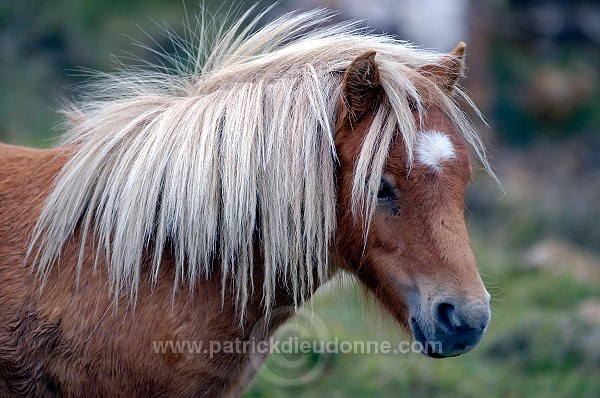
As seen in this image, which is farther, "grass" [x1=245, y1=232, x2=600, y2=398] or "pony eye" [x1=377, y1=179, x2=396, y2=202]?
"grass" [x1=245, y1=232, x2=600, y2=398]

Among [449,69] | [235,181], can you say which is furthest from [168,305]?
[449,69]

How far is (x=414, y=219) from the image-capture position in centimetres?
261

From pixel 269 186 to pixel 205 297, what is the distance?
0.47 m

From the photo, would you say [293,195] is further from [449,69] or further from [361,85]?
[449,69]

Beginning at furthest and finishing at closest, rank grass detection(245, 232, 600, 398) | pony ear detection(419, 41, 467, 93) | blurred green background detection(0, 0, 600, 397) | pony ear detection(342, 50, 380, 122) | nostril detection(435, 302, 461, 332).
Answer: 1. blurred green background detection(0, 0, 600, 397)
2. grass detection(245, 232, 600, 398)
3. pony ear detection(419, 41, 467, 93)
4. pony ear detection(342, 50, 380, 122)
5. nostril detection(435, 302, 461, 332)

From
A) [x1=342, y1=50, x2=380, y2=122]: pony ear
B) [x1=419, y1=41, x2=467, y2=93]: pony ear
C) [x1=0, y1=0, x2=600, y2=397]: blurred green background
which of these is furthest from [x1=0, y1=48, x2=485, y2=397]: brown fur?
[x1=0, y1=0, x2=600, y2=397]: blurred green background

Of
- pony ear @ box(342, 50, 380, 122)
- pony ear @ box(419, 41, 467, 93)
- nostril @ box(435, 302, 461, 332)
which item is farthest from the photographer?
pony ear @ box(419, 41, 467, 93)

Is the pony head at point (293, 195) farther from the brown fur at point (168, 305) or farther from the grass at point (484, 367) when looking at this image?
the grass at point (484, 367)

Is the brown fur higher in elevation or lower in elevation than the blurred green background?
higher

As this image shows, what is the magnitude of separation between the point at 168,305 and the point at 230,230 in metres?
0.35

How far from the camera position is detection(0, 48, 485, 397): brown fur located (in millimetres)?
2611

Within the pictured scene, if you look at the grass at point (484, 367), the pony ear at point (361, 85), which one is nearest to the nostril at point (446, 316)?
the pony ear at point (361, 85)

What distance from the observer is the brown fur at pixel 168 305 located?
261 cm

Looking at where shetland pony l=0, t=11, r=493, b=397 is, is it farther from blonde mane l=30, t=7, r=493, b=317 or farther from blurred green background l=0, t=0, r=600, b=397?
blurred green background l=0, t=0, r=600, b=397
